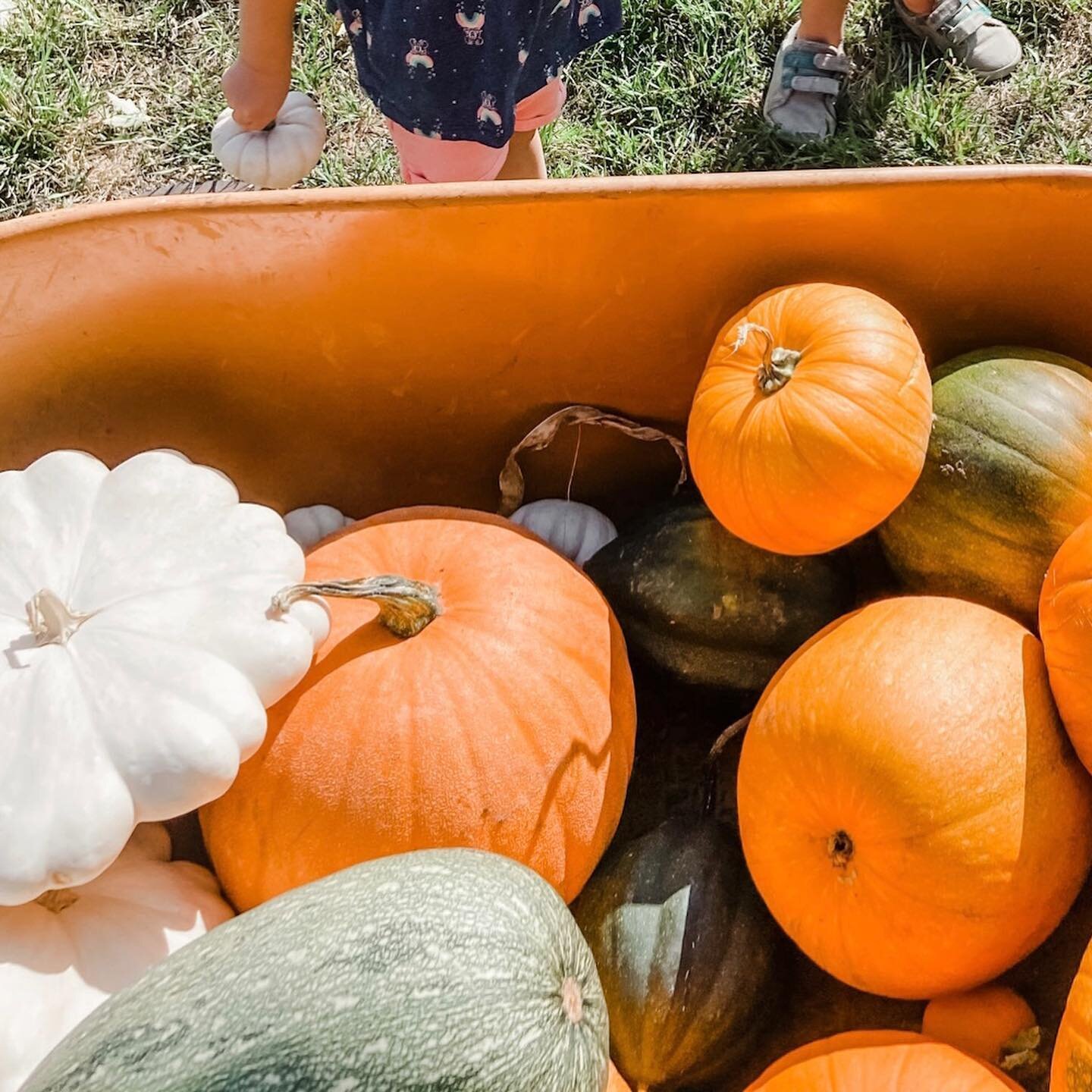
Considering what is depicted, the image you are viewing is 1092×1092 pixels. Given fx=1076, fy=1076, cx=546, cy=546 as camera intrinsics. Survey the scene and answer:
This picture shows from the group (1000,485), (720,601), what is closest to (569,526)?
(720,601)

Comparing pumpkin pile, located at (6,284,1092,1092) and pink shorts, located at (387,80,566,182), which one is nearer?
pumpkin pile, located at (6,284,1092,1092)

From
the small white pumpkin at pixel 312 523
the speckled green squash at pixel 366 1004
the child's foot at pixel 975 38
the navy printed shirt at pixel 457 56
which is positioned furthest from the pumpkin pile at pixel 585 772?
the child's foot at pixel 975 38

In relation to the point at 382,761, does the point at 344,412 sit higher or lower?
higher

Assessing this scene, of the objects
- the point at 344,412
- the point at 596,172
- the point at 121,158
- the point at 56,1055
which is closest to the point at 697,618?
the point at 344,412

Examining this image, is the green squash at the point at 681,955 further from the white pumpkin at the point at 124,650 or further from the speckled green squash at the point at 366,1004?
the white pumpkin at the point at 124,650

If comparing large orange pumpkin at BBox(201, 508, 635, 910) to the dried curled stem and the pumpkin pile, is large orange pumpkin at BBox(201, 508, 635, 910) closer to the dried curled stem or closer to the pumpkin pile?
the pumpkin pile

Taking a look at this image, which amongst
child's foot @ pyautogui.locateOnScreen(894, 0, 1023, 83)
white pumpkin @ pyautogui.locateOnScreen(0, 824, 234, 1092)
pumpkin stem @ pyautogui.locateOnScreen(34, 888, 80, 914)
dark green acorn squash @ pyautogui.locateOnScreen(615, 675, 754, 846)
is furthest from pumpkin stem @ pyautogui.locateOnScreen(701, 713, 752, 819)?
child's foot @ pyautogui.locateOnScreen(894, 0, 1023, 83)

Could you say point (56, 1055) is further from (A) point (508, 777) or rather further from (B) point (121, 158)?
(B) point (121, 158)

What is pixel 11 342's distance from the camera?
52.2 inches

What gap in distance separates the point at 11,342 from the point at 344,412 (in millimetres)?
434

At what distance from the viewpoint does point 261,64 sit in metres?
1.90

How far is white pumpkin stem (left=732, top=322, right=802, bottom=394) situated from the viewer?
3.88 ft

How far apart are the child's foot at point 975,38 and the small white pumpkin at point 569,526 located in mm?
1674

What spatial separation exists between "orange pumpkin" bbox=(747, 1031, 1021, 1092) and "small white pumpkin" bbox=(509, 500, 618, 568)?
73cm
